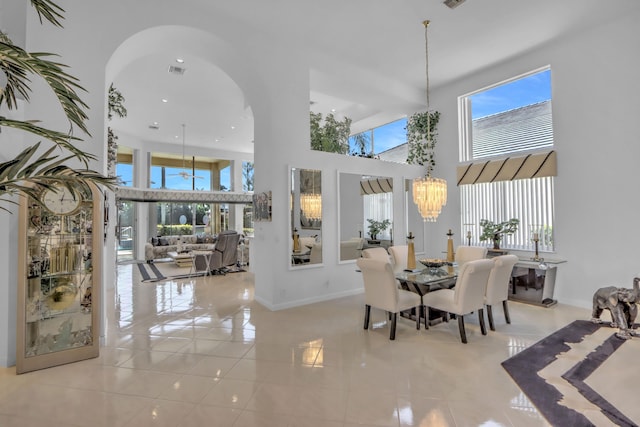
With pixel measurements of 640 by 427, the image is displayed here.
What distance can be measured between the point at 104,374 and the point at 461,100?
7.14 metres

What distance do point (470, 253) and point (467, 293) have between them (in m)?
1.79

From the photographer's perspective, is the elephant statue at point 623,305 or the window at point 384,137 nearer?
the elephant statue at point 623,305

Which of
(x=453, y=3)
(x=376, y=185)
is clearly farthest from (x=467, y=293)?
(x=453, y=3)

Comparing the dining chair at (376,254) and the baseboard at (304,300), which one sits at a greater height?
the dining chair at (376,254)

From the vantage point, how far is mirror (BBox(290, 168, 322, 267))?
4.93 metres

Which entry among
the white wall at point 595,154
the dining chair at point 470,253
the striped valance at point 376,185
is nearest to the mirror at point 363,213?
the striped valance at point 376,185

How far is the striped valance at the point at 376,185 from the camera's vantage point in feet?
19.6

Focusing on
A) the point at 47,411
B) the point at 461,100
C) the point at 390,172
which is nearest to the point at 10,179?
the point at 47,411

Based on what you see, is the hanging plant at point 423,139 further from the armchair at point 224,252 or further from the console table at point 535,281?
the armchair at point 224,252

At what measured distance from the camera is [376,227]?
6.21 m

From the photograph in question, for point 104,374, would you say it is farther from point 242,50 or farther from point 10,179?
point 242,50

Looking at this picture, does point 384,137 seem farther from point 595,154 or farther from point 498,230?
point 595,154

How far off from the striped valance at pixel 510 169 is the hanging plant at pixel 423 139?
769 millimetres

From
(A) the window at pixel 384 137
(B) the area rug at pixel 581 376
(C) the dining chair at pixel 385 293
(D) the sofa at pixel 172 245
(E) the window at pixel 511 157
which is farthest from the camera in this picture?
(D) the sofa at pixel 172 245
